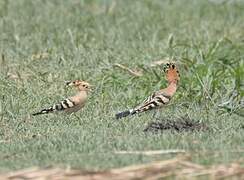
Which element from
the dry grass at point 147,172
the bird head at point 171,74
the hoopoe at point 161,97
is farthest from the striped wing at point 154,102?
the dry grass at point 147,172

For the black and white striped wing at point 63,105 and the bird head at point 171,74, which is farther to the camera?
the bird head at point 171,74

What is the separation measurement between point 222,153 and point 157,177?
73 cm

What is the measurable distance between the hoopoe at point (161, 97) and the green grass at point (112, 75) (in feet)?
0.40

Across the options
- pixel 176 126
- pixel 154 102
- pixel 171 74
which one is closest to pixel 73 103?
pixel 154 102

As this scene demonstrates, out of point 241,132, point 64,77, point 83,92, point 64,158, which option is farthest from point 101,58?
point 64,158

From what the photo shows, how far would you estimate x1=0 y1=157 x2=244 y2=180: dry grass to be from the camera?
5.91 metres

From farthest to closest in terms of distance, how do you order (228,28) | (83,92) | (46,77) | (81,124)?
(228,28)
(46,77)
(83,92)
(81,124)

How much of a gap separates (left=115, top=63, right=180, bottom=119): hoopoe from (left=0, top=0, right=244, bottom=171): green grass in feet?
0.40

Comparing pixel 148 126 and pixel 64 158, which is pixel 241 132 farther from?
pixel 64 158

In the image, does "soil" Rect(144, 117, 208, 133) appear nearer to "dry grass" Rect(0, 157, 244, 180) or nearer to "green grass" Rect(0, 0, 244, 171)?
"green grass" Rect(0, 0, 244, 171)

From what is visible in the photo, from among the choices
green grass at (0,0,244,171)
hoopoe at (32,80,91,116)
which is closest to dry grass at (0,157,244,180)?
green grass at (0,0,244,171)

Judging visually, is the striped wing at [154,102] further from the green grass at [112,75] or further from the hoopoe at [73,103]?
the hoopoe at [73,103]

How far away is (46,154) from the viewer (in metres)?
6.68

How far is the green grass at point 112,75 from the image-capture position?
6.85 metres
